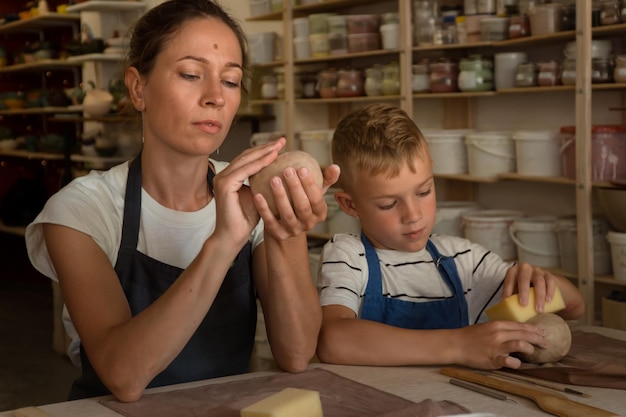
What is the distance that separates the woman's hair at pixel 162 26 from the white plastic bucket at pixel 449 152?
231cm

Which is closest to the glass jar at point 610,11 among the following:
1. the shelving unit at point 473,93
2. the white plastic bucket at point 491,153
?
the shelving unit at point 473,93

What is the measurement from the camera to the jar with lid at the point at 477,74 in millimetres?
3844

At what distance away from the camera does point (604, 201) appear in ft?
10.7

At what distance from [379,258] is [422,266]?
9 centimetres

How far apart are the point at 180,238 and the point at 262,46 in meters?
3.46

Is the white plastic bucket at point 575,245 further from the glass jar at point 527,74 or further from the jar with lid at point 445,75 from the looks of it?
the jar with lid at point 445,75

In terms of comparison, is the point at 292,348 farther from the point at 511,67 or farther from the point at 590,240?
the point at 511,67

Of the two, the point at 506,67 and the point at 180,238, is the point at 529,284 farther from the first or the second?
the point at 506,67

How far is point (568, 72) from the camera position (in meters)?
3.42

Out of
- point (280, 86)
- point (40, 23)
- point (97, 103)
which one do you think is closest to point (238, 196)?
point (280, 86)

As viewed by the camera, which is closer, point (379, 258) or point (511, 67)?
point (379, 258)

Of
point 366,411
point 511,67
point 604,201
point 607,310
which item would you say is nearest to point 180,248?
point 366,411

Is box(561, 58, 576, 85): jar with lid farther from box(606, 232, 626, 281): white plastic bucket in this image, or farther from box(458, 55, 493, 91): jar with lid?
box(606, 232, 626, 281): white plastic bucket

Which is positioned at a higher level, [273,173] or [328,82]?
[328,82]
